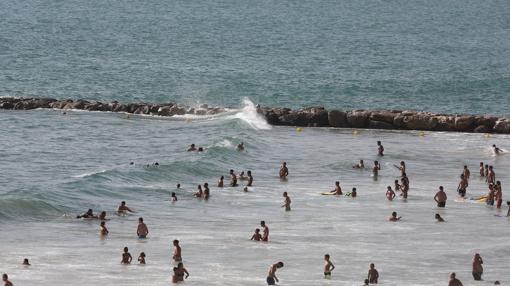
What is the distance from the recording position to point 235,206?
4600 centimetres

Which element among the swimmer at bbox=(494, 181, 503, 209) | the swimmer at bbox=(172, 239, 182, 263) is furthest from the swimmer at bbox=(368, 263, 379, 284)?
the swimmer at bbox=(494, 181, 503, 209)

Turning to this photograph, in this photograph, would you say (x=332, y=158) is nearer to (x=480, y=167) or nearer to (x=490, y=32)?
(x=480, y=167)

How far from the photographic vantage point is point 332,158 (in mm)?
58188

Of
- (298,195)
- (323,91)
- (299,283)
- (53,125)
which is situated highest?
(323,91)

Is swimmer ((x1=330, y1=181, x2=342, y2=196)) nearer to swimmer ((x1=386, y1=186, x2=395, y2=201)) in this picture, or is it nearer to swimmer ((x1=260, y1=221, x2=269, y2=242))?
swimmer ((x1=386, y1=186, x2=395, y2=201))

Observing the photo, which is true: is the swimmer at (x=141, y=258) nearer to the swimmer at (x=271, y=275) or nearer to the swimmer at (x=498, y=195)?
the swimmer at (x=271, y=275)

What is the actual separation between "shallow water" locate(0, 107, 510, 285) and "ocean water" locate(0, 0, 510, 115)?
2134cm

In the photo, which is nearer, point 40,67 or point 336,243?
point 336,243

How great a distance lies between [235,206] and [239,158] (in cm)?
1234

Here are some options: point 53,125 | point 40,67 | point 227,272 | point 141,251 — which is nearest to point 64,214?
point 141,251

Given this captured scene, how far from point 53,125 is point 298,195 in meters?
25.6

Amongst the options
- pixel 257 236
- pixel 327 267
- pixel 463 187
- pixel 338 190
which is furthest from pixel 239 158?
pixel 327 267

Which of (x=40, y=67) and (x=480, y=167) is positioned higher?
(x=40, y=67)

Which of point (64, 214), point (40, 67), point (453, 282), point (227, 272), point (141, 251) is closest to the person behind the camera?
point (453, 282)
